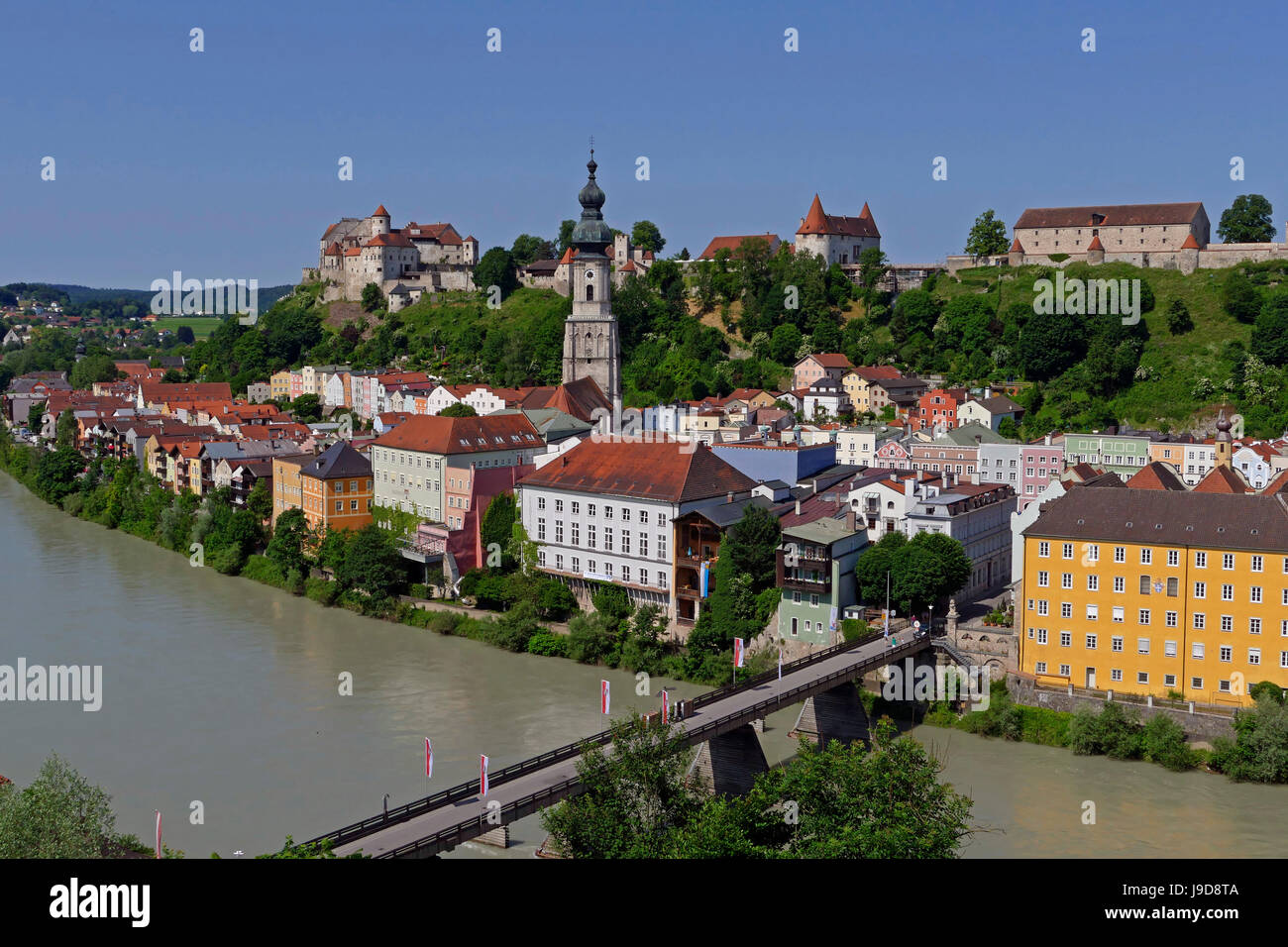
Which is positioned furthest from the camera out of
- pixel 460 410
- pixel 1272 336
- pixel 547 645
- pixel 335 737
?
pixel 460 410

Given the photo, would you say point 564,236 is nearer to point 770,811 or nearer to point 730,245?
point 730,245

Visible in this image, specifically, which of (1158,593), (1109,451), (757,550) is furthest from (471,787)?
(1109,451)

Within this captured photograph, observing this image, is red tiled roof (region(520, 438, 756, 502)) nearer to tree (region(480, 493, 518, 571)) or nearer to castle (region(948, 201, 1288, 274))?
tree (region(480, 493, 518, 571))

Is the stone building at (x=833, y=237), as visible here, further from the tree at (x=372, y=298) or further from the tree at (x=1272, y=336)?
the tree at (x=372, y=298)
